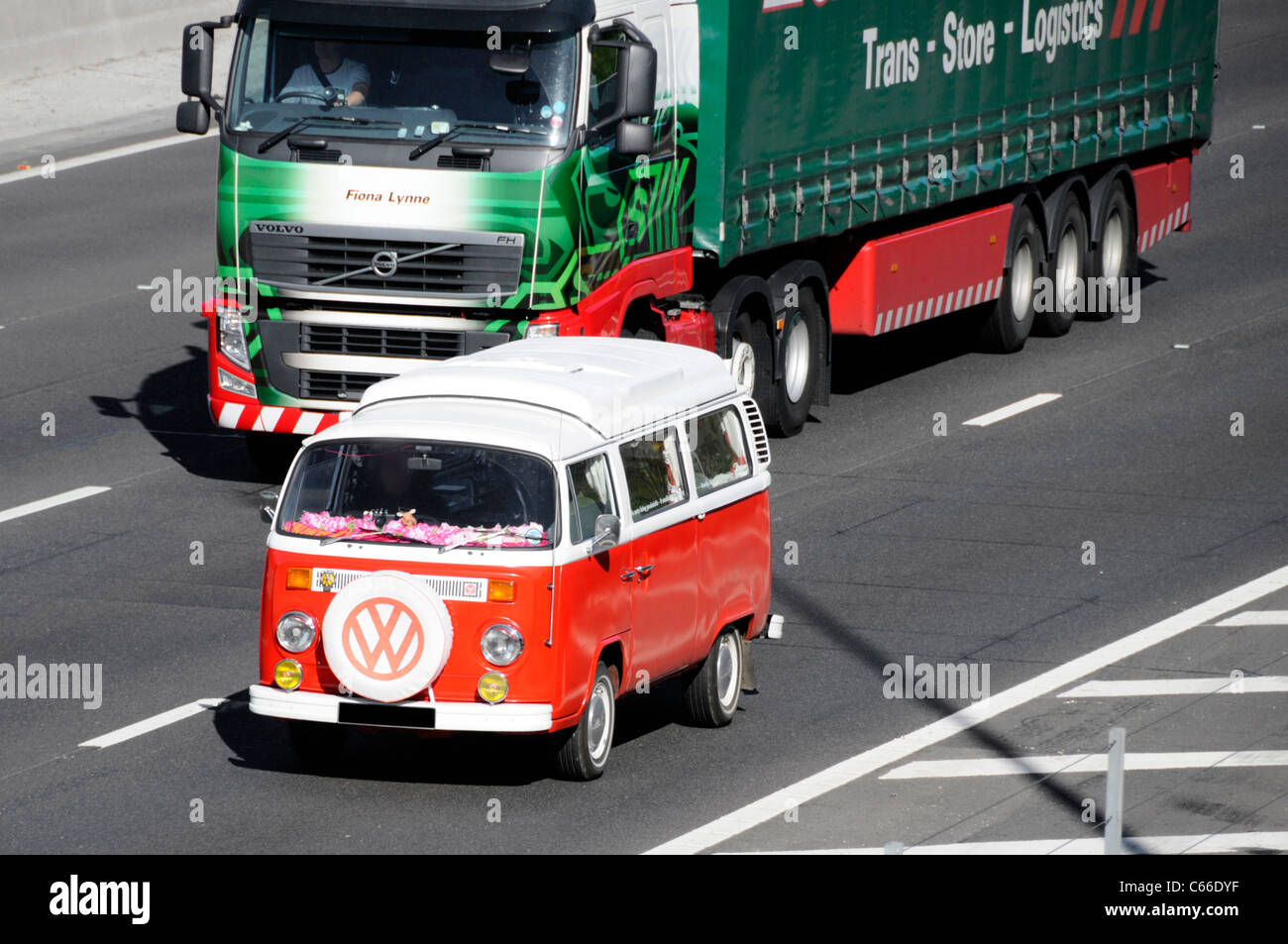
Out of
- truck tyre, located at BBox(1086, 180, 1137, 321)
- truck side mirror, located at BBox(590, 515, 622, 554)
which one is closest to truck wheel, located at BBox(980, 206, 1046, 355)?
truck tyre, located at BBox(1086, 180, 1137, 321)

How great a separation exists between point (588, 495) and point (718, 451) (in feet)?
4.84

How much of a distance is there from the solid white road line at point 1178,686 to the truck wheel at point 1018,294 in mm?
10074

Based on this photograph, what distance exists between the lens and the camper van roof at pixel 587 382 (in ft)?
40.3

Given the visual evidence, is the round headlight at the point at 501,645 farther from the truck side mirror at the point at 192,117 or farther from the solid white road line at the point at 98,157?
the solid white road line at the point at 98,157

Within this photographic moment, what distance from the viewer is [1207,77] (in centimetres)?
2755

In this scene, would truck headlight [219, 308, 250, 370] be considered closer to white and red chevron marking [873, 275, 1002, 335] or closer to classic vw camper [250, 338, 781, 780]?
classic vw camper [250, 338, 781, 780]

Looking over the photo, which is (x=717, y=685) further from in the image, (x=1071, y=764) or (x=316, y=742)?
(x=316, y=742)

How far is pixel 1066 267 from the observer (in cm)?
2527

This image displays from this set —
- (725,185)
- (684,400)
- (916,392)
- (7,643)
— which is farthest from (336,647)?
(916,392)

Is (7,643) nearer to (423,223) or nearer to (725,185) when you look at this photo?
(423,223)

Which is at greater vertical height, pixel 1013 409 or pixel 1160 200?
pixel 1160 200

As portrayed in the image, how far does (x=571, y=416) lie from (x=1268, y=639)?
5.14m

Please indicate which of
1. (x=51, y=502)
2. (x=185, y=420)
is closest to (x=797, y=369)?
(x=185, y=420)

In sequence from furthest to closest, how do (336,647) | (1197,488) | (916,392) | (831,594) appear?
1. (916,392)
2. (1197,488)
3. (831,594)
4. (336,647)
